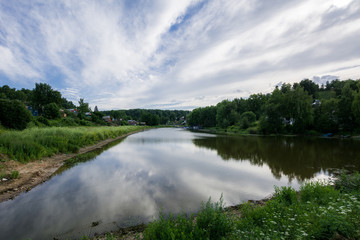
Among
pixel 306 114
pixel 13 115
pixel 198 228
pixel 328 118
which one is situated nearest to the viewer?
pixel 198 228

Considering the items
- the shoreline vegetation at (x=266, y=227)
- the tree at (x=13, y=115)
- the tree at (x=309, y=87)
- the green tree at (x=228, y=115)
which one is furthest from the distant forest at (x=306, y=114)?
the tree at (x=13, y=115)

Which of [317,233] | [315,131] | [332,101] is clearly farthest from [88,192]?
[332,101]

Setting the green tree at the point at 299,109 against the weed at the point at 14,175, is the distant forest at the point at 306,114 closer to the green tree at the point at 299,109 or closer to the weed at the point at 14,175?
the green tree at the point at 299,109

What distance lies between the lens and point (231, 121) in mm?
60969

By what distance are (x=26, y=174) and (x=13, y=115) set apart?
1700cm

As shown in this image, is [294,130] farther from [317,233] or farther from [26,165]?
[26,165]

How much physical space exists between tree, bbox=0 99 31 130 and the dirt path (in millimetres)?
13642

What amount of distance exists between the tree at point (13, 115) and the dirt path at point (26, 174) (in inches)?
537

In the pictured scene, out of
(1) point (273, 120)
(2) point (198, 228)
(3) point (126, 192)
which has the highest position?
(2) point (198, 228)

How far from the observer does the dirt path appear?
21.2 feet

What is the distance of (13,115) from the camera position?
19.2 m

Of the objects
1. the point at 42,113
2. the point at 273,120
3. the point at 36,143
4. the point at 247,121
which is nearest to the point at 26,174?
the point at 36,143

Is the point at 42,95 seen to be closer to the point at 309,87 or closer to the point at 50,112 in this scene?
the point at 50,112

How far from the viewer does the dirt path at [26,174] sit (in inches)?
254
